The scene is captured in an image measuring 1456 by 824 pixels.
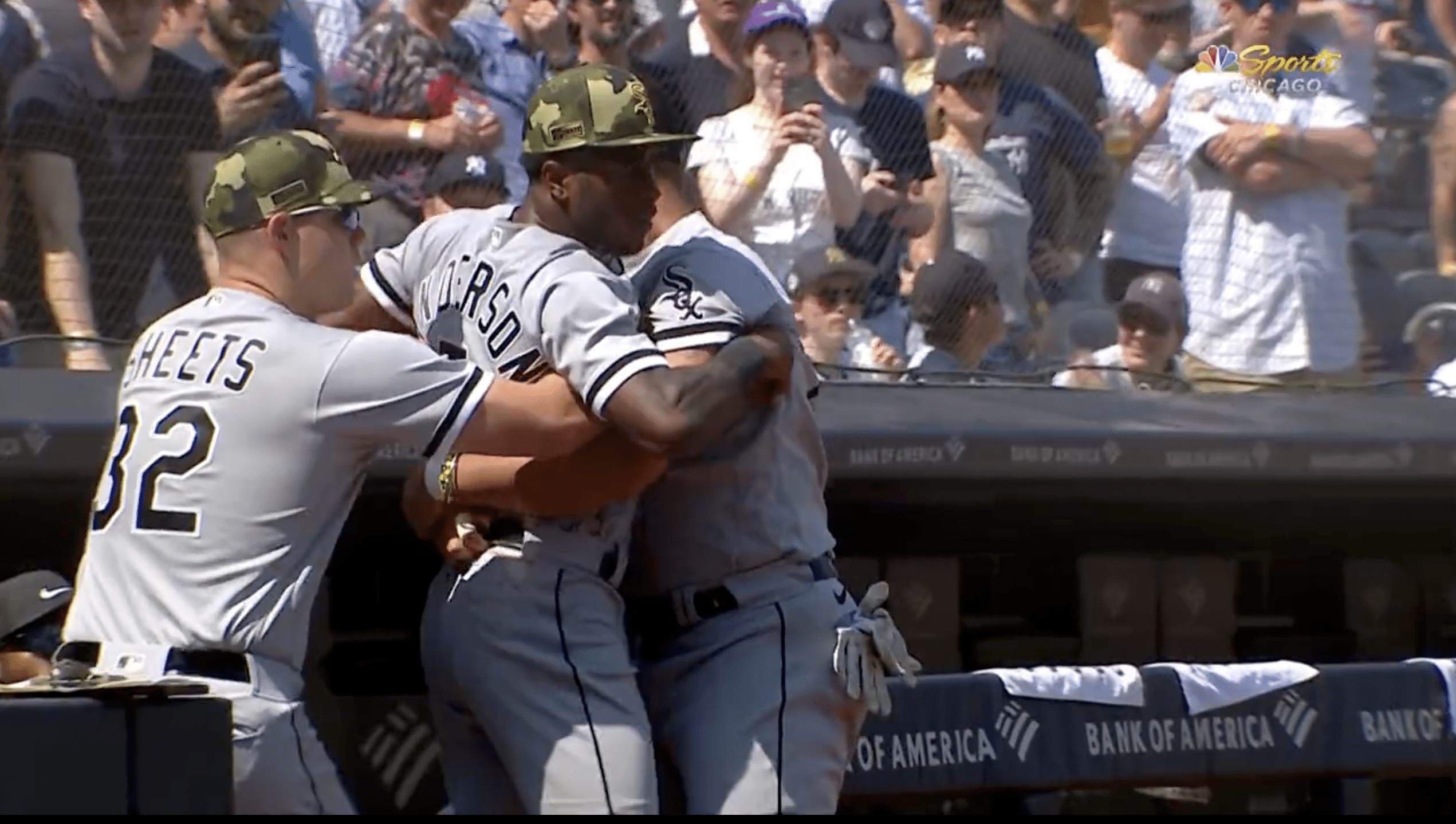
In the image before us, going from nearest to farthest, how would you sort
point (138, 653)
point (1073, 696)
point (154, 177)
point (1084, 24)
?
1. point (138, 653)
2. point (154, 177)
3. point (1073, 696)
4. point (1084, 24)

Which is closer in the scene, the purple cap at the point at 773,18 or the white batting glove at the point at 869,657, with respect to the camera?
the white batting glove at the point at 869,657

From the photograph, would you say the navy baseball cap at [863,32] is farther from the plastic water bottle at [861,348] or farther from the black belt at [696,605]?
the black belt at [696,605]

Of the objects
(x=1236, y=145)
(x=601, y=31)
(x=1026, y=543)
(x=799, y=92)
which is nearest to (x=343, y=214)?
(x=601, y=31)

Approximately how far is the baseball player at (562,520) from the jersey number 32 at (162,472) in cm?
36

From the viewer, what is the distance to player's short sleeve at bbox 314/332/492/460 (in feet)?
8.85

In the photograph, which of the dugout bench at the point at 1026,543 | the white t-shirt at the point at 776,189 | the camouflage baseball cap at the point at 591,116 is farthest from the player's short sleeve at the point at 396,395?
the white t-shirt at the point at 776,189

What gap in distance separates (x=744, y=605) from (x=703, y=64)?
7.83 ft

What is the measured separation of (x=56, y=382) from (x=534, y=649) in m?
1.64

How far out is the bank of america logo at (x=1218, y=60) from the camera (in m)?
5.95

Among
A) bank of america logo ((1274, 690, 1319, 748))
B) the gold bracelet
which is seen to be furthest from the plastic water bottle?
the gold bracelet

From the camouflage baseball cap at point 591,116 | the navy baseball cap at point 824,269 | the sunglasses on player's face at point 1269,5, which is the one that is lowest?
the navy baseball cap at point 824,269

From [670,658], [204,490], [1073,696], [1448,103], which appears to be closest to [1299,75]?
[1448,103]

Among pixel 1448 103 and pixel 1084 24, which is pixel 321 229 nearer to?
pixel 1084 24

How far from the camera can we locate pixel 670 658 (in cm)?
308
